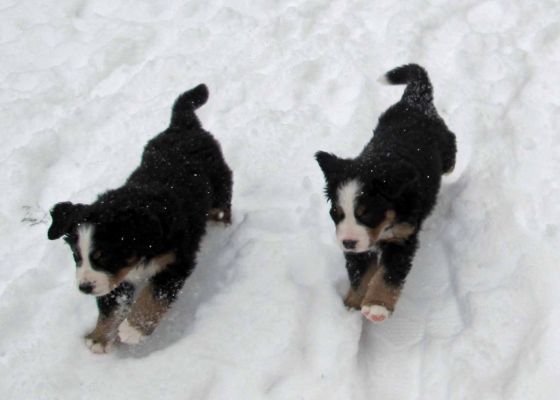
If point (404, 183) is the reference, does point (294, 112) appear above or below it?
below

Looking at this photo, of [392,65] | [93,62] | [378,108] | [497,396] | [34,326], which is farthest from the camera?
[93,62]

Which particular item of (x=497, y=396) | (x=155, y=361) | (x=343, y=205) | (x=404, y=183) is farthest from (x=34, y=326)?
(x=497, y=396)

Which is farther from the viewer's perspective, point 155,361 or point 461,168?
point 461,168

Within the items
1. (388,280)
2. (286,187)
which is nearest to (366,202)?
(388,280)

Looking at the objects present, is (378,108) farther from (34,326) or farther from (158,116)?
(34,326)

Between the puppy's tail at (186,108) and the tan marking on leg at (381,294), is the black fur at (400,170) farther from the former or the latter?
the puppy's tail at (186,108)

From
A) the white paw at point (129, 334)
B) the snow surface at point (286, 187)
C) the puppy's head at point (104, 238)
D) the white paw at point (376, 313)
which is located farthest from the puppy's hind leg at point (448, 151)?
the white paw at point (129, 334)

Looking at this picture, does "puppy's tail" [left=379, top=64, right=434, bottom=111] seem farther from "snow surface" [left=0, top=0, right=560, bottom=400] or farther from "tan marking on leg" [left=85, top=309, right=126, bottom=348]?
"tan marking on leg" [left=85, top=309, right=126, bottom=348]

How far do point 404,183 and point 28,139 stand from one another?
3.05m

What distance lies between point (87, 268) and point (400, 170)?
1.52 m

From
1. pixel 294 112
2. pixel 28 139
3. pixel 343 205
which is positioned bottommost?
pixel 28 139

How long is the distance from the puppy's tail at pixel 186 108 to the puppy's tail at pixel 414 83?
119cm

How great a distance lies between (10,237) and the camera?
13.0ft

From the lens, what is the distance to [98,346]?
10.2 ft
